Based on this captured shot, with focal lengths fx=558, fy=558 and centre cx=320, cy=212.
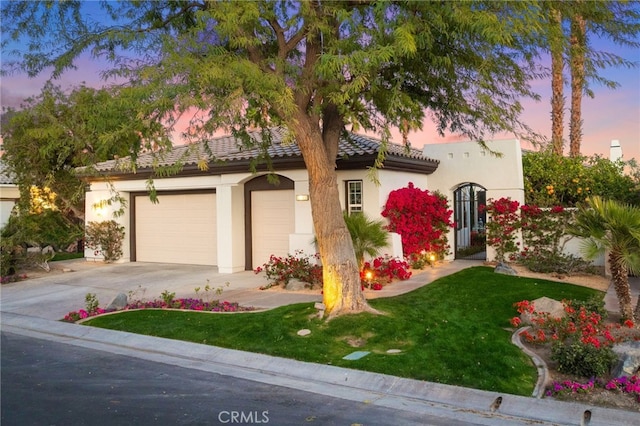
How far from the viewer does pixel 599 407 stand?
5680 millimetres

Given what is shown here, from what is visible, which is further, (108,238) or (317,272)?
(108,238)

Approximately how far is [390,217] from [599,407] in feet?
31.3

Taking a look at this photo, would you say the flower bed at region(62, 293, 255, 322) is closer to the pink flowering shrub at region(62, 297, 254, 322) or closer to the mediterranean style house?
the pink flowering shrub at region(62, 297, 254, 322)

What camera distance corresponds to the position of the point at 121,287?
14.3m

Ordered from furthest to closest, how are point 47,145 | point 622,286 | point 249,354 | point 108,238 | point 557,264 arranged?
1. point 108,238
2. point 47,145
3. point 557,264
4. point 622,286
5. point 249,354

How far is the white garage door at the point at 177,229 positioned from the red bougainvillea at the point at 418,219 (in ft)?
20.2

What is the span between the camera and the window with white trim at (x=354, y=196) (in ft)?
50.1

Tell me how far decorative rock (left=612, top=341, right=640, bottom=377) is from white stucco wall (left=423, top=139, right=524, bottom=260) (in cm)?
921

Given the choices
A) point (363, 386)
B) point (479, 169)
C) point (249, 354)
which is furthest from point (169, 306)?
point (479, 169)

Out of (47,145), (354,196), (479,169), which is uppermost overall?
(47,145)

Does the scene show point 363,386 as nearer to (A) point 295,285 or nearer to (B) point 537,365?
(B) point 537,365

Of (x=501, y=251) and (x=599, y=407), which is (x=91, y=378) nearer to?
(x=599, y=407)

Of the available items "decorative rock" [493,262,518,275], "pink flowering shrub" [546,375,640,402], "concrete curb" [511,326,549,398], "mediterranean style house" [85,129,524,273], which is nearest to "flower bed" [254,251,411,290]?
"mediterranean style house" [85,129,524,273]

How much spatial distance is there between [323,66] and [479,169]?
958 centimetres
